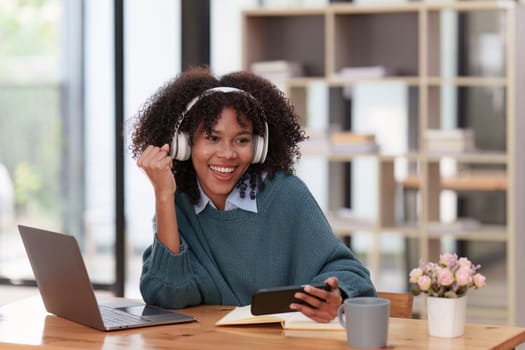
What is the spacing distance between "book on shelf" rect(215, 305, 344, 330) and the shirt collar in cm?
41

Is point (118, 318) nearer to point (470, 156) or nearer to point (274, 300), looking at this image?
point (274, 300)

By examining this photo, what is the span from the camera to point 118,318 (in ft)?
7.50

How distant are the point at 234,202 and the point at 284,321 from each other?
0.52 meters

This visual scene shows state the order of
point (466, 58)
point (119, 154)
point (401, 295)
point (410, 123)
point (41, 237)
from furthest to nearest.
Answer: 1. point (466, 58)
2. point (410, 123)
3. point (119, 154)
4. point (401, 295)
5. point (41, 237)

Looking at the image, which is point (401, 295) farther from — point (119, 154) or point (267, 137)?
point (119, 154)

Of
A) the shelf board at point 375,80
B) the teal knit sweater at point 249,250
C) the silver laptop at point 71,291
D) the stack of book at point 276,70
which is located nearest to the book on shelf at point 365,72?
the shelf board at point 375,80

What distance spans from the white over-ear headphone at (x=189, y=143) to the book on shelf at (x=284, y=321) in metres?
0.50

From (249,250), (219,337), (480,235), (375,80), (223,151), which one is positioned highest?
(375,80)

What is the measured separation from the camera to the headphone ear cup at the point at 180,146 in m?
2.62

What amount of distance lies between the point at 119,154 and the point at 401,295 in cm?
300

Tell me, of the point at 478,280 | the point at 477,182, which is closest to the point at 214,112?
the point at 478,280

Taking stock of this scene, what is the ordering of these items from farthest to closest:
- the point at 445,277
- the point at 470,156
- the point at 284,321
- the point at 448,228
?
the point at 448,228, the point at 470,156, the point at 284,321, the point at 445,277

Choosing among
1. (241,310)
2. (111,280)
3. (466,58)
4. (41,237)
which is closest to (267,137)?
(241,310)

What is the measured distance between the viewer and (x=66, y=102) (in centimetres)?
549
